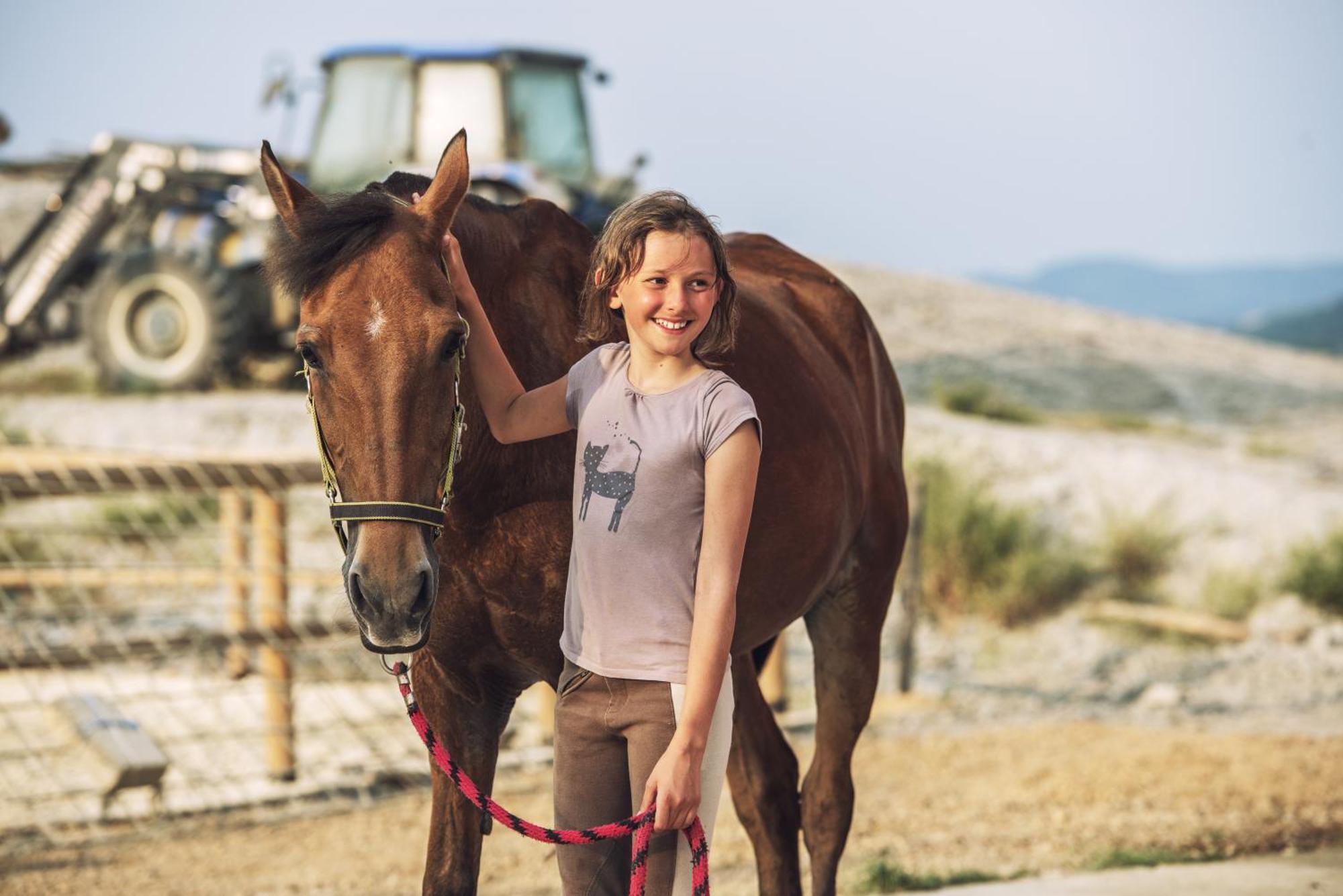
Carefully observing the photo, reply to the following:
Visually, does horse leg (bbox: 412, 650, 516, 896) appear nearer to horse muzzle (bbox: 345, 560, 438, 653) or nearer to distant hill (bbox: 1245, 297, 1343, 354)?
horse muzzle (bbox: 345, 560, 438, 653)

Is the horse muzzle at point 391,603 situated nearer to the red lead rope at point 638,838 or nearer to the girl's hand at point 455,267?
the red lead rope at point 638,838

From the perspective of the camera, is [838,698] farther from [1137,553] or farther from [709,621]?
[1137,553]

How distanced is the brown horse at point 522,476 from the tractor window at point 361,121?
25.8ft

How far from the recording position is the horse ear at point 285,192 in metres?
2.13

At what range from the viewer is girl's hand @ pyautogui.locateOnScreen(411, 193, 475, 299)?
86.7 inches

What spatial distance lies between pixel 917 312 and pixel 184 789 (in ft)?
53.0

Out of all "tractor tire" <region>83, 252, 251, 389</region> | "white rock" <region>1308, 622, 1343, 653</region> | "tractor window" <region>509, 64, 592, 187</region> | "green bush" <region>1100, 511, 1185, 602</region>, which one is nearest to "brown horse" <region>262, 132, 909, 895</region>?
"white rock" <region>1308, 622, 1343, 653</region>

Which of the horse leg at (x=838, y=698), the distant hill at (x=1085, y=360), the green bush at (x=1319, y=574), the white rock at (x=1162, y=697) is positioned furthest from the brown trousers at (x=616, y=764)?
the distant hill at (x=1085, y=360)

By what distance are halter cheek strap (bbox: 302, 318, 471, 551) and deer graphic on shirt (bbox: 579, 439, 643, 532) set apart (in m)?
0.20

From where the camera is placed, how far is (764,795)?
348 cm

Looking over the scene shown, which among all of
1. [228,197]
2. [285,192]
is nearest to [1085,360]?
[228,197]

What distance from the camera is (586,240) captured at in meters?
2.77

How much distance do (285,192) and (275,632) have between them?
12.9ft

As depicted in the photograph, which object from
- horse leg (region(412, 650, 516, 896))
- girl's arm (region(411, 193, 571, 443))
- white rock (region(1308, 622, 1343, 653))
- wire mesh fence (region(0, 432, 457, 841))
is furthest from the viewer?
white rock (region(1308, 622, 1343, 653))
